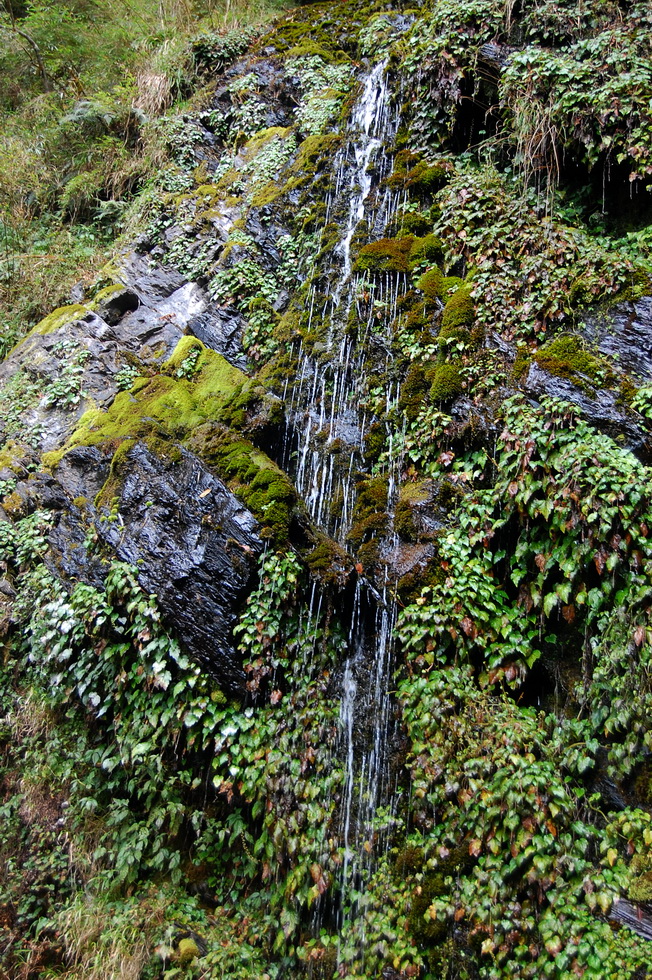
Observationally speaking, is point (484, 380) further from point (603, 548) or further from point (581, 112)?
point (581, 112)

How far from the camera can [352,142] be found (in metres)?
7.99

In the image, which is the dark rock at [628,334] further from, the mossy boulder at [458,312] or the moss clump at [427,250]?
the moss clump at [427,250]

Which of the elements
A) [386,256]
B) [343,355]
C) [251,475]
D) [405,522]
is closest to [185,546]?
[251,475]

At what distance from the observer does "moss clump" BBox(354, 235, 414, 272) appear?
654cm

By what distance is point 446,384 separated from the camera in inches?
215

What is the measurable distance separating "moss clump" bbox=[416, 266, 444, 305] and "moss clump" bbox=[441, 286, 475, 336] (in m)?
0.29

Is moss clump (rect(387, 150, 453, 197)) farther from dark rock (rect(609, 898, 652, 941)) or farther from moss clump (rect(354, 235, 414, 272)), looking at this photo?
dark rock (rect(609, 898, 652, 941))

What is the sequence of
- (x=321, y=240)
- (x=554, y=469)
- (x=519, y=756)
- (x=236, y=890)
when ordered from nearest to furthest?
(x=519, y=756)
(x=554, y=469)
(x=236, y=890)
(x=321, y=240)

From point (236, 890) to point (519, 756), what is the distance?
9.11 feet

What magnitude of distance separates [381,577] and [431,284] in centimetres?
342

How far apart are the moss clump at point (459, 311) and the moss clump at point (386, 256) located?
0.94m

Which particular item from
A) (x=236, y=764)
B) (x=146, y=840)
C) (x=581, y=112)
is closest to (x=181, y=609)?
(x=236, y=764)

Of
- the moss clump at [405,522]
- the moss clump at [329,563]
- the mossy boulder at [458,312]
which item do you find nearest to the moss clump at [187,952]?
the moss clump at [329,563]

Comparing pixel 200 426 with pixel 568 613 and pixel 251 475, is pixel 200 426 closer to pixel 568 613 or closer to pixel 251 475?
pixel 251 475
